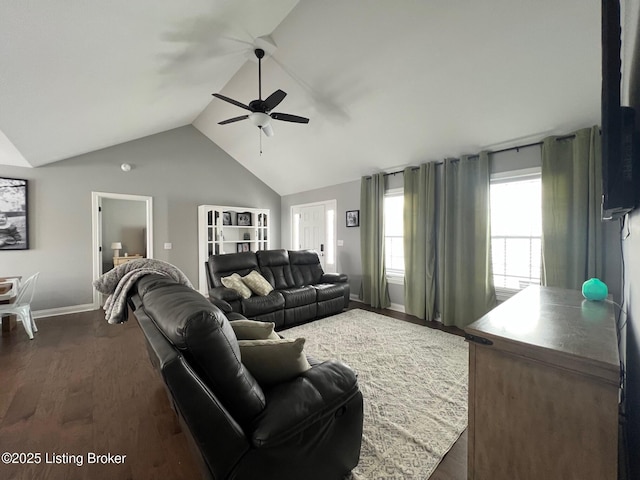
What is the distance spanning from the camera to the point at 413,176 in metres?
4.12

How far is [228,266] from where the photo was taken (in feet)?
12.6

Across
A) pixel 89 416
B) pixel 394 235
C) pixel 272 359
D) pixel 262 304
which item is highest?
pixel 394 235

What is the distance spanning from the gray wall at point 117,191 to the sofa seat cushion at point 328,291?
3008 millimetres

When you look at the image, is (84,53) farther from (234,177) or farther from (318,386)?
(234,177)

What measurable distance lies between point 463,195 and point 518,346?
3.03 metres

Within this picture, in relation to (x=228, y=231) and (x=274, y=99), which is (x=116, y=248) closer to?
(x=228, y=231)

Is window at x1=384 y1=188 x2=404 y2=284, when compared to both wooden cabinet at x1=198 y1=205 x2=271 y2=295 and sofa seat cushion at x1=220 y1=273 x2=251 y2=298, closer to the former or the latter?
sofa seat cushion at x1=220 y1=273 x2=251 y2=298

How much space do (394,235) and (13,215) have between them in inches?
234

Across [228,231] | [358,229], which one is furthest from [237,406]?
[228,231]

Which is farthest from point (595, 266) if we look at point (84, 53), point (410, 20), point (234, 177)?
point (234, 177)

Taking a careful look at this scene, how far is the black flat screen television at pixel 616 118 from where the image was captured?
39.9 inches

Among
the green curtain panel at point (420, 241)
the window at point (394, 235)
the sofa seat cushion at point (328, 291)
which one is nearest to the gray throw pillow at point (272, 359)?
the sofa seat cushion at point (328, 291)

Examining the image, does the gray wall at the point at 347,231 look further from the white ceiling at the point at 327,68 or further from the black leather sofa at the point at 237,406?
the black leather sofa at the point at 237,406

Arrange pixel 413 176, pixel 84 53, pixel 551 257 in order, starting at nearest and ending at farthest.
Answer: pixel 84 53
pixel 551 257
pixel 413 176
